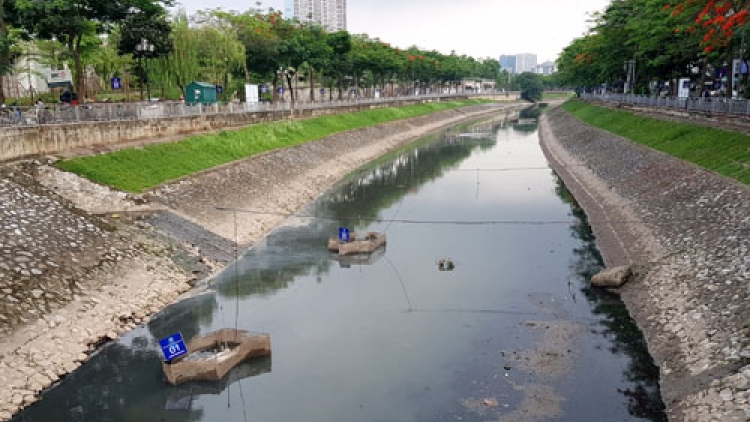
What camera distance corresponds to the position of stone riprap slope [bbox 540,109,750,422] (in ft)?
52.6

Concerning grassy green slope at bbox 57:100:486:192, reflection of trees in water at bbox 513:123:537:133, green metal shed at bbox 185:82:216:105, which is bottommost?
reflection of trees in water at bbox 513:123:537:133

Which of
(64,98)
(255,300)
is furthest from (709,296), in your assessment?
(64,98)

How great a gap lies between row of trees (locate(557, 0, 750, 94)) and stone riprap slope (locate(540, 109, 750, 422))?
365 inches

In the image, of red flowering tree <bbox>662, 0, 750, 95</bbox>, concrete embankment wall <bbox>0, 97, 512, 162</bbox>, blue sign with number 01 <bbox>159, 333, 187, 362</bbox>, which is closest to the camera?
blue sign with number 01 <bbox>159, 333, 187, 362</bbox>

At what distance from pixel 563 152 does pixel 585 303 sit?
4811 centimetres

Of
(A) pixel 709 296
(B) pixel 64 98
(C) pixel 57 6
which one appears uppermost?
Answer: (C) pixel 57 6

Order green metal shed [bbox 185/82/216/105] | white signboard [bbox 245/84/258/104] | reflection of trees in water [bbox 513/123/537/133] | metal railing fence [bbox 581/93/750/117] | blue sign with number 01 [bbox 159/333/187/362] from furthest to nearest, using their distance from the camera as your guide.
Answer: reflection of trees in water [bbox 513/123/537/133], white signboard [bbox 245/84/258/104], green metal shed [bbox 185/82/216/105], metal railing fence [bbox 581/93/750/117], blue sign with number 01 [bbox 159/333/187/362]

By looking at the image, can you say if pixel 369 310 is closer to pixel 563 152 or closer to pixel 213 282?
pixel 213 282

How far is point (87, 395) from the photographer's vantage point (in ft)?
59.2

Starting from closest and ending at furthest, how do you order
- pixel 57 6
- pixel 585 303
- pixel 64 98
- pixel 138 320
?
pixel 138 320
pixel 585 303
pixel 57 6
pixel 64 98

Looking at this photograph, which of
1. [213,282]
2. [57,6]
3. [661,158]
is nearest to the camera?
[213,282]

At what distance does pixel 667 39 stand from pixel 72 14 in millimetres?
49975

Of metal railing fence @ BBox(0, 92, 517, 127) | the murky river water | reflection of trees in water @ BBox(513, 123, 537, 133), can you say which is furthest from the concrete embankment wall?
reflection of trees in water @ BBox(513, 123, 537, 133)

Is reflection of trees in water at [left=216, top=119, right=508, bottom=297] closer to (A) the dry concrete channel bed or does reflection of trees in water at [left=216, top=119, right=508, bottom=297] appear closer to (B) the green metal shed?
(A) the dry concrete channel bed
